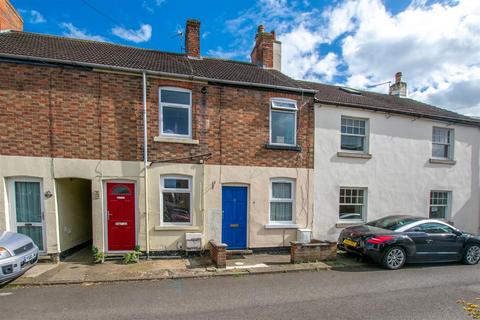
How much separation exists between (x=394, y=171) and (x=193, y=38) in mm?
10018

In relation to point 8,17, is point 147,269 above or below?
below

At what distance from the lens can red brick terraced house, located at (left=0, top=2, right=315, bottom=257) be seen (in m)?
6.85

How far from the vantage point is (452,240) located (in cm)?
742

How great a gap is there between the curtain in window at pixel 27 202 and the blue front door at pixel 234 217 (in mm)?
5364

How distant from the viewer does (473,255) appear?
763 centimetres

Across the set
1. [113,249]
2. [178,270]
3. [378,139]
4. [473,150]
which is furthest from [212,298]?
[473,150]

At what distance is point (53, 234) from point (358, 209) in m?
10.4

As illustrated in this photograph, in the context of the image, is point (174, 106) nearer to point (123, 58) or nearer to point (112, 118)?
point (112, 118)

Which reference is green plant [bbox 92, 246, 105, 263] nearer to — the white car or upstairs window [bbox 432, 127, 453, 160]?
the white car

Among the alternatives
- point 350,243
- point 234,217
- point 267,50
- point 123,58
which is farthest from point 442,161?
point 123,58

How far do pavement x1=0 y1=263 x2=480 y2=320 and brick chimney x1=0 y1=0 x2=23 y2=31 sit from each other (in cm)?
896

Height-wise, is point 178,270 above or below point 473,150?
below

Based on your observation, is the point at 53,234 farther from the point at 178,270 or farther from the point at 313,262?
the point at 313,262

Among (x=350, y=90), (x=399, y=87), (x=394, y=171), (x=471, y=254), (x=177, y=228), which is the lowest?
(x=471, y=254)
